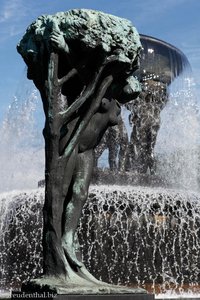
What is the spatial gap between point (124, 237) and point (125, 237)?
0.8 inches

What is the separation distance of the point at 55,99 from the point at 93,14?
0.93 meters

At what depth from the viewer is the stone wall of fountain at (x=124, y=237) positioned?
11125 millimetres

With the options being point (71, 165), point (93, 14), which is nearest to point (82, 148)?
point (71, 165)

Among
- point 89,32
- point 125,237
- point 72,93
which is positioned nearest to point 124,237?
point 125,237

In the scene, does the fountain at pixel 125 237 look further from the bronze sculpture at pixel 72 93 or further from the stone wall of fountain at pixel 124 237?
the bronze sculpture at pixel 72 93

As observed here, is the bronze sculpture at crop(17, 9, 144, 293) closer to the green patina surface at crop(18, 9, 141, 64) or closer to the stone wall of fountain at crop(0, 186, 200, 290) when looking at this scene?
the green patina surface at crop(18, 9, 141, 64)

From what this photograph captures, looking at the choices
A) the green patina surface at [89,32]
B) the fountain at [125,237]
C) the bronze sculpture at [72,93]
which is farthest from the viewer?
the fountain at [125,237]

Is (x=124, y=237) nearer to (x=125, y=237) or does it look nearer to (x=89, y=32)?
(x=125, y=237)

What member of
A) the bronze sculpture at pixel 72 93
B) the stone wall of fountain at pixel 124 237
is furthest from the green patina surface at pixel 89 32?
the stone wall of fountain at pixel 124 237

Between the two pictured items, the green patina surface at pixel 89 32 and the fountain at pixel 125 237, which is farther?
the fountain at pixel 125 237

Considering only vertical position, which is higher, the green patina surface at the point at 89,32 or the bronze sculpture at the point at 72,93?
the green patina surface at the point at 89,32

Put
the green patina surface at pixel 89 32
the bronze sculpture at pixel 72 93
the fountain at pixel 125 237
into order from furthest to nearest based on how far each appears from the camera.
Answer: the fountain at pixel 125 237, the green patina surface at pixel 89 32, the bronze sculpture at pixel 72 93

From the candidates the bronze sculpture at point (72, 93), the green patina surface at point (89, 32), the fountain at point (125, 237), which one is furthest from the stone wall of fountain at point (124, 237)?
the green patina surface at point (89, 32)

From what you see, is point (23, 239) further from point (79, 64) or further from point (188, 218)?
point (79, 64)
